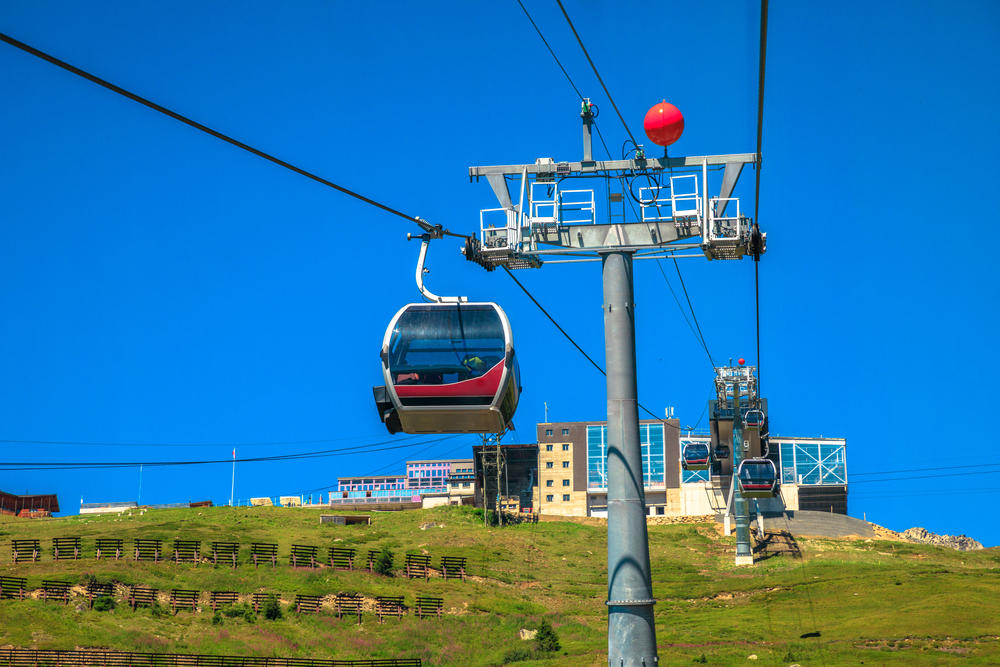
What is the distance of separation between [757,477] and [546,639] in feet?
47.1

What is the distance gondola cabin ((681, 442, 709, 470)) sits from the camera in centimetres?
6203

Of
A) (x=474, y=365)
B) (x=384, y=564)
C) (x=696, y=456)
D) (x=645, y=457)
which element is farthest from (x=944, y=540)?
(x=474, y=365)

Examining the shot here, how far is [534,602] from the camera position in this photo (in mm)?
57188

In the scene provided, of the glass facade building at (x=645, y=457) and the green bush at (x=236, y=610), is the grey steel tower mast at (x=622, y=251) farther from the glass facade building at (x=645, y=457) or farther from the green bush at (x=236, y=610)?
the glass facade building at (x=645, y=457)

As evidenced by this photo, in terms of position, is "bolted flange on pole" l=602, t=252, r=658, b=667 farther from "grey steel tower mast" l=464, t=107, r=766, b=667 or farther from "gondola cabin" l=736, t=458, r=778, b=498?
"gondola cabin" l=736, t=458, r=778, b=498

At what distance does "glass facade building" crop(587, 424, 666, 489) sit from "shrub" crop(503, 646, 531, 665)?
57945 mm

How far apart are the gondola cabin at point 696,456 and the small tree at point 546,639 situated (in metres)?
19.8

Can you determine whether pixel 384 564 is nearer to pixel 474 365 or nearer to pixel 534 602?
pixel 534 602

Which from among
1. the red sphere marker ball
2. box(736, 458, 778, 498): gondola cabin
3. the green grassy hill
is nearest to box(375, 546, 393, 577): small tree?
the green grassy hill

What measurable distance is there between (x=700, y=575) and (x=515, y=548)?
14239 mm

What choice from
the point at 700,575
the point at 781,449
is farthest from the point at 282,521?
the point at 781,449

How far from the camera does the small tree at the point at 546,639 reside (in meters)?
43.9

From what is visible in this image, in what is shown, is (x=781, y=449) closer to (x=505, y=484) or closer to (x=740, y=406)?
(x=505, y=484)

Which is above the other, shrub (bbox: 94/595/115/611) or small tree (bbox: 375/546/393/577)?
small tree (bbox: 375/546/393/577)
